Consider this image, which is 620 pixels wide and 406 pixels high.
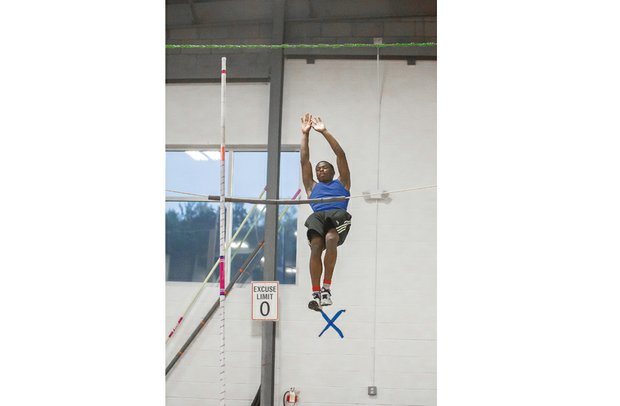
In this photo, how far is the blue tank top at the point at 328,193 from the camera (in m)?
4.09

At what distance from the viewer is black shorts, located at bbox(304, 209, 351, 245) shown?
13.3 ft

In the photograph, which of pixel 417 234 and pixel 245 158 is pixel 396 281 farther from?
pixel 245 158

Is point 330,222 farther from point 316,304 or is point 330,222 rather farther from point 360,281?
point 360,281

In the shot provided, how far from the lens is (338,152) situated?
398cm

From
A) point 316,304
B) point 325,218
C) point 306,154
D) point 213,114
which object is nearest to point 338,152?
point 306,154

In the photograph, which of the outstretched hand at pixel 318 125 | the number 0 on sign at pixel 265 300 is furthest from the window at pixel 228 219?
the outstretched hand at pixel 318 125

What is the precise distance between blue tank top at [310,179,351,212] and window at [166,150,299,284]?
4.17 ft

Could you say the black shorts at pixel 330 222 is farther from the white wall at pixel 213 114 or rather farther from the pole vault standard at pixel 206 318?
the white wall at pixel 213 114

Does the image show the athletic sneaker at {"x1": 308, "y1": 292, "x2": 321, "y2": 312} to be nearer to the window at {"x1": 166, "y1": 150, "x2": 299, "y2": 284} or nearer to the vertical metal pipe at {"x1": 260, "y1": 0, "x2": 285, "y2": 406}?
the vertical metal pipe at {"x1": 260, "y1": 0, "x2": 285, "y2": 406}

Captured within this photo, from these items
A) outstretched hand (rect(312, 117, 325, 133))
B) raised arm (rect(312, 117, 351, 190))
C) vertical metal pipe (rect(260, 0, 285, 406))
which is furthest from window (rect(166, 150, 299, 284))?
outstretched hand (rect(312, 117, 325, 133))

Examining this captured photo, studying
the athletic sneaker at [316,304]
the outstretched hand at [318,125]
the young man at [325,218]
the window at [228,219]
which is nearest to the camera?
the outstretched hand at [318,125]

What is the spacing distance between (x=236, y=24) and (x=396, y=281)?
10.4ft

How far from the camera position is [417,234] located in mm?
5234

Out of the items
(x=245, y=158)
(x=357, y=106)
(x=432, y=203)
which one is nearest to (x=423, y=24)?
(x=357, y=106)
